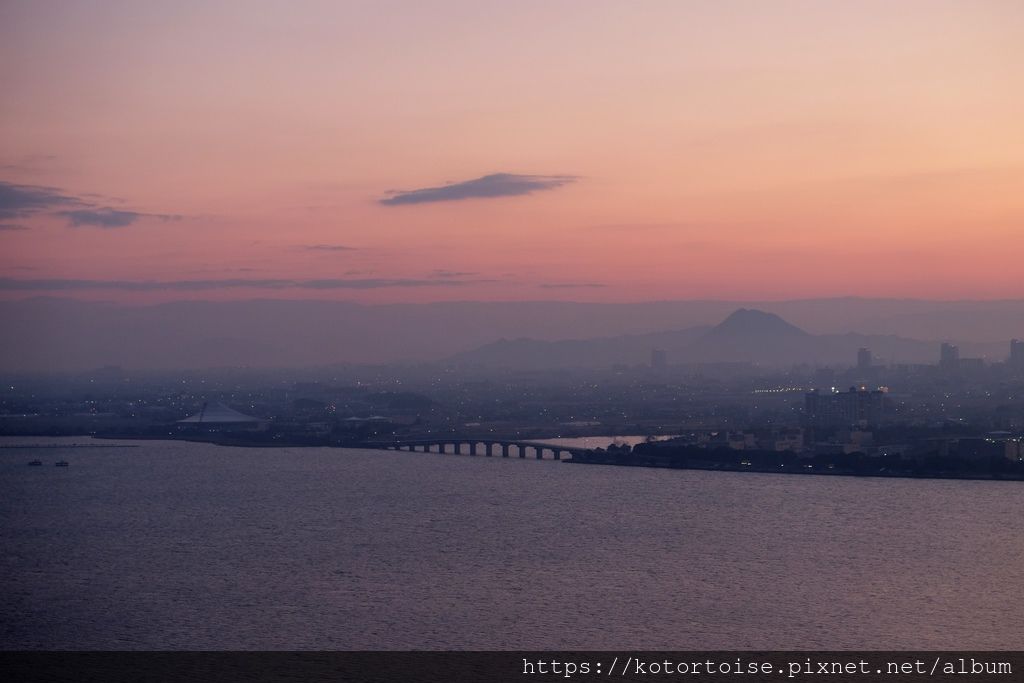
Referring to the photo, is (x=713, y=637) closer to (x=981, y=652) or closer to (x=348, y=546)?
(x=981, y=652)

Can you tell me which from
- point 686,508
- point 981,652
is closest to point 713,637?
point 981,652

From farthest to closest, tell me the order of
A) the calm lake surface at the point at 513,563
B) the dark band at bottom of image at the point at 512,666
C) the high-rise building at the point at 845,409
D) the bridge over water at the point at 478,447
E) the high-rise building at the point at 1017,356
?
the high-rise building at the point at 1017,356, the high-rise building at the point at 845,409, the bridge over water at the point at 478,447, the calm lake surface at the point at 513,563, the dark band at bottom of image at the point at 512,666

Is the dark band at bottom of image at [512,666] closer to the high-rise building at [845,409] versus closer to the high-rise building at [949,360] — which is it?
the high-rise building at [845,409]

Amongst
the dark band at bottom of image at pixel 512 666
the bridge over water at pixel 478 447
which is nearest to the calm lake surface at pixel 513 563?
the dark band at bottom of image at pixel 512 666

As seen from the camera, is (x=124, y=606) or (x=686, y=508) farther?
(x=686, y=508)

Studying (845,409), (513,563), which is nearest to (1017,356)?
(845,409)

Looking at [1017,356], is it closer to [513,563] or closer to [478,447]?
[478,447]
